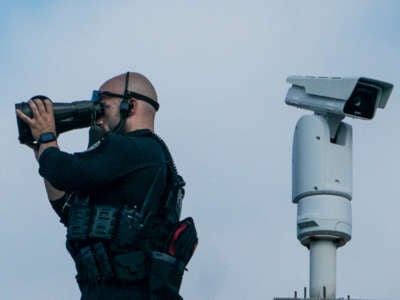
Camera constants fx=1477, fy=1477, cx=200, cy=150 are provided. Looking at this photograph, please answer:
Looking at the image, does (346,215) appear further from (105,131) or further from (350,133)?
(105,131)

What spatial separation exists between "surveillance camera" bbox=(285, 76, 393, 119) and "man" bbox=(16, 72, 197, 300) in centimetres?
103

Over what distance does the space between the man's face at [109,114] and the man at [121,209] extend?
0.03m

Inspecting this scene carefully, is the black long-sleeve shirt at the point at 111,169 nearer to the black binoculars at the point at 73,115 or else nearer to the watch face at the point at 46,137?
the watch face at the point at 46,137

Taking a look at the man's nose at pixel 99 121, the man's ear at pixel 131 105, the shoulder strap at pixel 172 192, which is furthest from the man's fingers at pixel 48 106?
the shoulder strap at pixel 172 192

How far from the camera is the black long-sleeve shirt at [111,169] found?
9555 millimetres

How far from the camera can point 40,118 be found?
9.95 metres

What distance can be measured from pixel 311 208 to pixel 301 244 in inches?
Answer: 11.5

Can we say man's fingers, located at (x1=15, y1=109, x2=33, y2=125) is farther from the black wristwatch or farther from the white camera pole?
the white camera pole

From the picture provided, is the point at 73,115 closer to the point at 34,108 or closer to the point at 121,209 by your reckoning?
the point at 34,108

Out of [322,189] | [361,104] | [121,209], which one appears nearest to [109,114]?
[121,209]

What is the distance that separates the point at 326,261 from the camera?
379 inches

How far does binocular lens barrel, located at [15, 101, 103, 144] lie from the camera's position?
10.0 meters

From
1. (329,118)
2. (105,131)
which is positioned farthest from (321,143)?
(105,131)

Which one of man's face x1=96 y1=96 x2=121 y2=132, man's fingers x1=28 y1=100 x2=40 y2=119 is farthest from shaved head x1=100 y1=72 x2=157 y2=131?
man's fingers x1=28 y1=100 x2=40 y2=119
